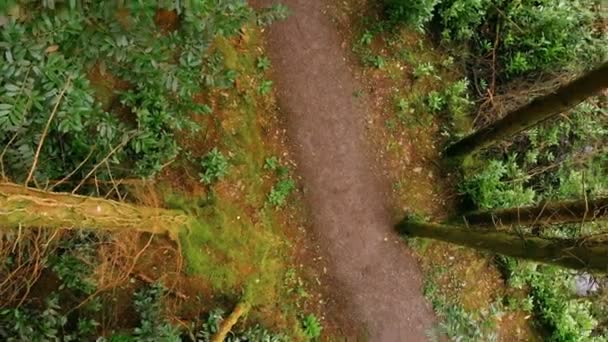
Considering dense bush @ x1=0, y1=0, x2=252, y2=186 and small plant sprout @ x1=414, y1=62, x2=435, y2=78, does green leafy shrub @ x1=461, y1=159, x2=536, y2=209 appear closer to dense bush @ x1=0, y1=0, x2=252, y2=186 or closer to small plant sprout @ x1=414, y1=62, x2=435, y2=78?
small plant sprout @ x1=414, y1=62, x2=435, y2=78

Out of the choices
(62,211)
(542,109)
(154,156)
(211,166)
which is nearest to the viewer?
(62,211)

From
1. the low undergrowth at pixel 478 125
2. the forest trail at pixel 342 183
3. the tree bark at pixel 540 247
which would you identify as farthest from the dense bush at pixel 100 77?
the low undergrowth at pixel 478 125

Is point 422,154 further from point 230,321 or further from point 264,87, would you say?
point 230,321

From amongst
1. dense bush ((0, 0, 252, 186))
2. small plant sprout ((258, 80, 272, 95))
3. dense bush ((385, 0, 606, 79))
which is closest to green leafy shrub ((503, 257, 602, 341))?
dense bush ((385, 0, 606, 79))

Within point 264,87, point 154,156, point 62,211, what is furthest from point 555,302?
point 62,211

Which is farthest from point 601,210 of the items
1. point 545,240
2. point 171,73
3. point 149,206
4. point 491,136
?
point 149,206

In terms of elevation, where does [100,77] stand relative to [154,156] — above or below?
above
